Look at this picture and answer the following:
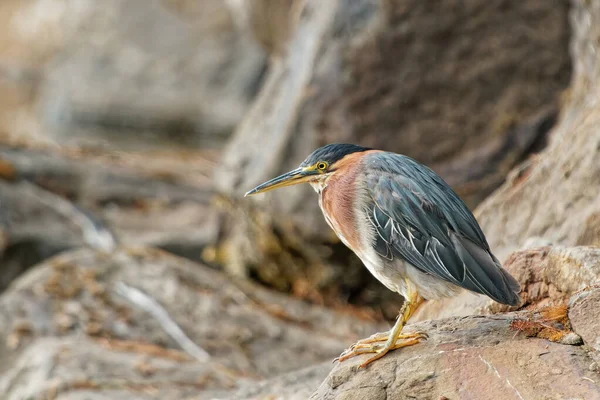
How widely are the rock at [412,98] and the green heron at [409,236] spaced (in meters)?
3.55

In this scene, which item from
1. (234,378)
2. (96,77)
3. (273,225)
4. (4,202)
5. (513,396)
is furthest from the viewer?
(96,77)

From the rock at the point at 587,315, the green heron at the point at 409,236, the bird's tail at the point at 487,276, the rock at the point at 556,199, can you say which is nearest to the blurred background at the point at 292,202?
the rock at the point at 556,199

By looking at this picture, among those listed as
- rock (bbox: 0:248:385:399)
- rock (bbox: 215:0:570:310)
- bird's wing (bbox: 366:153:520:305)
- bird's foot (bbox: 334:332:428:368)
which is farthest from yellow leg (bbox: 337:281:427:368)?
rock (bbox: 215:0:570:310)

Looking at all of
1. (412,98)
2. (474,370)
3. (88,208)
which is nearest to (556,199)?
(474,370)

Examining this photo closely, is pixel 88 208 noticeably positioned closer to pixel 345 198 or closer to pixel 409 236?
pixel 345 198

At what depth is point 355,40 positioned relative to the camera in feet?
24.7

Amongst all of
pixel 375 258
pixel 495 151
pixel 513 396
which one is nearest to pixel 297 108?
pixel 495 151

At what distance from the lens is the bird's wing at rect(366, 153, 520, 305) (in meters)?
3.30

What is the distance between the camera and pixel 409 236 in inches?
137

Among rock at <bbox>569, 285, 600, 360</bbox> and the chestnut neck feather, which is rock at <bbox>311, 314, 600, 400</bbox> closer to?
rock at <bbox>569, 285, 600, 360</bbox>

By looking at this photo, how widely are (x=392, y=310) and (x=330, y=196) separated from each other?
12.9ft

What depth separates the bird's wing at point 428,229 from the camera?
3.30 m

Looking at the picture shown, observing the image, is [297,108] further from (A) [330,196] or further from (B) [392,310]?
(A) [330,196]

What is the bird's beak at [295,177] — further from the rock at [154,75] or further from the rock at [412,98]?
the rock at [154,75]
